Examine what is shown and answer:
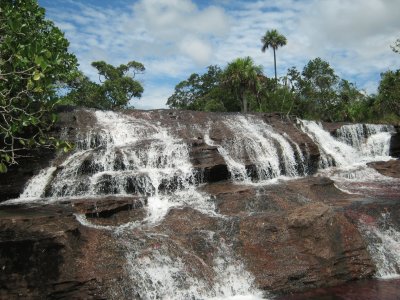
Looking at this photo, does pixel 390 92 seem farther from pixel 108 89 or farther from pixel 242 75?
pixel 108 89

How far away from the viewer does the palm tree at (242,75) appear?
3975cm

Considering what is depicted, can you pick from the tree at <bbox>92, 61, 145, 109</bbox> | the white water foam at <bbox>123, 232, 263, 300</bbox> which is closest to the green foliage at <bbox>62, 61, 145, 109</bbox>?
the tree at <bbox>92, 61, 145, 109</bbox>

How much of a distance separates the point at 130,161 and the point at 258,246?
830 cm

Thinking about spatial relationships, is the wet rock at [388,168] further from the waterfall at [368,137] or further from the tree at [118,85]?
the tree at [118,85]

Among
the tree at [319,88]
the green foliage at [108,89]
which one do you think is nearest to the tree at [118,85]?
the green foliage at [108,89]

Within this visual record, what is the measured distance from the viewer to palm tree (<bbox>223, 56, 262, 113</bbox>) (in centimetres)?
3975

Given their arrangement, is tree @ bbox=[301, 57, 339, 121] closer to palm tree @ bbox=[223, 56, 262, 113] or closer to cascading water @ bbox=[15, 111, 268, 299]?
palm tree @ bbox=[223, 56, 262, 113]

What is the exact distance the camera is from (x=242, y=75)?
130 feet

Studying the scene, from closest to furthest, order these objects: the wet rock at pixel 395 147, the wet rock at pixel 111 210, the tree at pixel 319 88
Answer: the wet rock at pixel 111 210 → the wet rock at pixel 395 147 → the tree at pixel 319 88

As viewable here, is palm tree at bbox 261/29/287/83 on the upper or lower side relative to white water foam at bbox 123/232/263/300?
upper

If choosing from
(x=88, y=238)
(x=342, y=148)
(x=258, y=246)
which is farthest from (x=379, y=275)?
(x=342, y=148)

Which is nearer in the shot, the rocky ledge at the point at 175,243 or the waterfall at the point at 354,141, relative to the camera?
the rocky ledge at the point at 175,243

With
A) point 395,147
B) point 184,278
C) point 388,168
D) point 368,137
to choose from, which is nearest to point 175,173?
point 184,278

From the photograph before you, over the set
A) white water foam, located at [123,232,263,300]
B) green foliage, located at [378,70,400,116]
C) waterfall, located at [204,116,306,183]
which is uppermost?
green foliage, located at [378,70,400,116]
